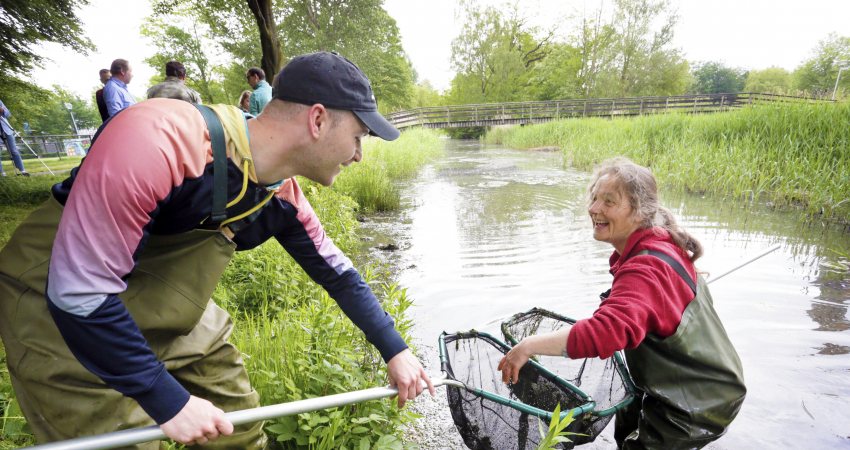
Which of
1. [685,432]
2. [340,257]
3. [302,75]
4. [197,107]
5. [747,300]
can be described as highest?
[302,75]

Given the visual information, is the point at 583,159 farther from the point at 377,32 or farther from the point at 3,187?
the point at 377,32

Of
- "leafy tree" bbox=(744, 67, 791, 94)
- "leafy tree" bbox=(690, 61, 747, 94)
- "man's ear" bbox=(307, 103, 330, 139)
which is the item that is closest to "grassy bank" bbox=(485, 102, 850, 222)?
"man's ear" bbox=(307, 103, 330, 139)

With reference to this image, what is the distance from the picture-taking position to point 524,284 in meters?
4.80

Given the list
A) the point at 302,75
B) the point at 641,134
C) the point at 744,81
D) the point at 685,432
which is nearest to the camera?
the point at 302,75

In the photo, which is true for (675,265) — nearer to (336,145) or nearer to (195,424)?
(336,145)

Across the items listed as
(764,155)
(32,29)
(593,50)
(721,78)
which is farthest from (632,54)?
(721,78)

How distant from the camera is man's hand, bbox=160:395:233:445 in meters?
1.18

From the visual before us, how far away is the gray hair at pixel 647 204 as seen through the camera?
75.7 inches

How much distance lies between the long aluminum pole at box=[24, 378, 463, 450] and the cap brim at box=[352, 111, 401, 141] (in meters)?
1.01

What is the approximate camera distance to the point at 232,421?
1.31 m

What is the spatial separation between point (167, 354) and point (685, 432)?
2359 mm

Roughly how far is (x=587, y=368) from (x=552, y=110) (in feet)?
96.8

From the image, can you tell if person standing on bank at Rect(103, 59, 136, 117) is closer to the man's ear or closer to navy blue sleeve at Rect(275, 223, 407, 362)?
navy blue sleeve at Rect(275, 223, 407, 362)

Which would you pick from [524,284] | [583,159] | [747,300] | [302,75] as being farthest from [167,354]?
[583,159]
